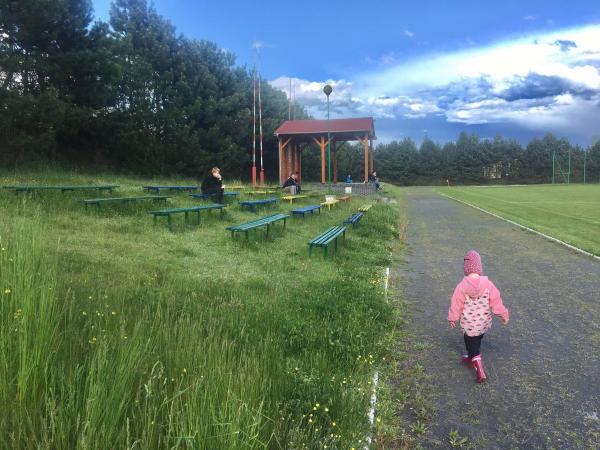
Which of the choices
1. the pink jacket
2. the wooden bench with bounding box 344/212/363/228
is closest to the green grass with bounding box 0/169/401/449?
the pink jacket

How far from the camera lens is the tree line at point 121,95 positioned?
67.3ft

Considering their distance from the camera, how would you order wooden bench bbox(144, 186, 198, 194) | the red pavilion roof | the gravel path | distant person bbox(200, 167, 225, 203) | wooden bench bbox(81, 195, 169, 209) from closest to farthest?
the gravel path
wooden bench bbox(81, 195, 169, 209)
distant person bbox(200, 167, 225, 203)
wooden bench bbox(144, 186, 198, 194)
the red pavilion roof

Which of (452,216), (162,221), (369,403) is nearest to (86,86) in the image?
(162,221)

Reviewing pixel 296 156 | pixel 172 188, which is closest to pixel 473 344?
pixel 172 188

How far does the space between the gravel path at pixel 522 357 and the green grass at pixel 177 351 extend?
0.58m

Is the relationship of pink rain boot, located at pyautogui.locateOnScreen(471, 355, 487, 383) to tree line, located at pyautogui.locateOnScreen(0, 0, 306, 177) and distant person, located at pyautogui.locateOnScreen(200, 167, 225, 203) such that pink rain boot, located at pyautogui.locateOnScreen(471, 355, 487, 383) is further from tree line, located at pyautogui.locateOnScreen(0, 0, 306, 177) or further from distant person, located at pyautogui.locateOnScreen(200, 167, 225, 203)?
tree line, located at pyautogui.locateOnScreen(0, 0, 306, 177)

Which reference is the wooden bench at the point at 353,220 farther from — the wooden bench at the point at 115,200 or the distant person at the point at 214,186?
the wooden bench at the point at 115,200

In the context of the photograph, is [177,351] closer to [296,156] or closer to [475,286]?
[475,286]

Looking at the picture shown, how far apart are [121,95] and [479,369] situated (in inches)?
1241

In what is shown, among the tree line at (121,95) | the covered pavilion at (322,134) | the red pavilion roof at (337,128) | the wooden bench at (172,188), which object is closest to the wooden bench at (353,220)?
the wooden bench at (172,188)

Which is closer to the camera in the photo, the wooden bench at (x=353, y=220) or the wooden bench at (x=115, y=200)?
the wooden bench at (x=115, y=200)

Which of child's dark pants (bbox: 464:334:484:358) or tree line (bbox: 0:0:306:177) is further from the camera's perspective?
tree line (bbox: 0:0:306:177)

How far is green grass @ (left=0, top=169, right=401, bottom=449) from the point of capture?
7.96 feet

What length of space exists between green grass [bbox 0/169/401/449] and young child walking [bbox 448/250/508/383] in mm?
789
